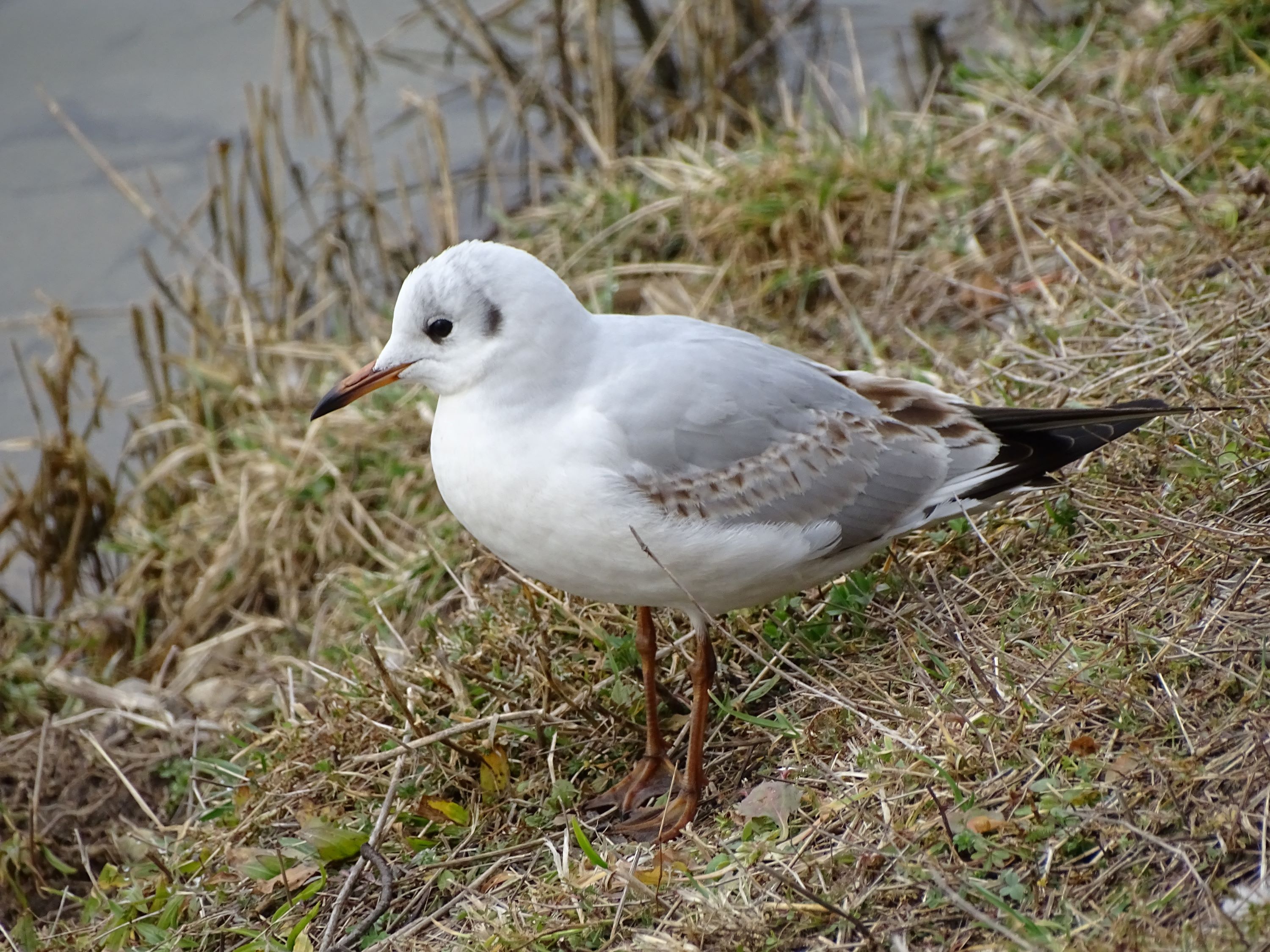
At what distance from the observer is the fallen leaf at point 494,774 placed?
345cm

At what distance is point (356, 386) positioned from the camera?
344 cm

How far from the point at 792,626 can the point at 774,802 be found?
0.78 metres

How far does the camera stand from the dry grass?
8.83ft

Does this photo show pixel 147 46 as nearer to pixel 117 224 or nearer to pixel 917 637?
pixel 117 224

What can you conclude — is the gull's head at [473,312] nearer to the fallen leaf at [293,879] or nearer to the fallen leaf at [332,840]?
the fallen leaf at [332,840]

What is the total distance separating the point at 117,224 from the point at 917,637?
5.51 metres

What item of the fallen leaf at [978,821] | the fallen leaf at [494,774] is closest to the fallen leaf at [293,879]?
the fallen leaf at [494,774]

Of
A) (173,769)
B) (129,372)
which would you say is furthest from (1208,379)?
(129,372)

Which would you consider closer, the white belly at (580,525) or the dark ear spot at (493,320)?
the white belly at (580,525)

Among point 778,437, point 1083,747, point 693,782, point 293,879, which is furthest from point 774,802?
point 293,879

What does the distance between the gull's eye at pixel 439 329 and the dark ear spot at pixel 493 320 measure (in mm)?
84

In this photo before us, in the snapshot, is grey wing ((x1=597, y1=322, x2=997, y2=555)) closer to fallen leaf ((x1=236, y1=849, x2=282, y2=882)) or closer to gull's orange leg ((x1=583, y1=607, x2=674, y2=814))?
gull's orange leg ((x1=583, y1=607, x2=674, y2=814))

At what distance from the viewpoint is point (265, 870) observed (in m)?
3.29

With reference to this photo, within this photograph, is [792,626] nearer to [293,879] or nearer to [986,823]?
[986,823]
